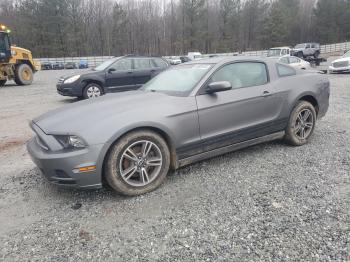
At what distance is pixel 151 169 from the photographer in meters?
3.31

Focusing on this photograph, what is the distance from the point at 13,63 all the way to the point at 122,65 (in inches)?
360

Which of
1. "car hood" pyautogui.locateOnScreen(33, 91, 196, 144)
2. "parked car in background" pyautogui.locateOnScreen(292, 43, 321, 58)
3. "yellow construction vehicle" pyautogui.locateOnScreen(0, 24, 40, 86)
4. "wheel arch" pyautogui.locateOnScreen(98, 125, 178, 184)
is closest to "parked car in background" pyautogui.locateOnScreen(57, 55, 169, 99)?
"car hood" pyautogui.locateOnScreen(33, 91, 196, 144)

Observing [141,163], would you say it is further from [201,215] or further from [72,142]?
[201,215]

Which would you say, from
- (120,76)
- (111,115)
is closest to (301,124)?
(111,115)

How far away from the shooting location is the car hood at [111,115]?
9.62 feet

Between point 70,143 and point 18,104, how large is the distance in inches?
328

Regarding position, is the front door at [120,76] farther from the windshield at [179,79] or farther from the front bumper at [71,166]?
the front bumper at [71,166]

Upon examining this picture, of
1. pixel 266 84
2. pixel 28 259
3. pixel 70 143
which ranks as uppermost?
pixel 266 84

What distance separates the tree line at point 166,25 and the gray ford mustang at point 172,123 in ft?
179

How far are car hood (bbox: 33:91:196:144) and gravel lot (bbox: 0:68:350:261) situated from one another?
2.56ft

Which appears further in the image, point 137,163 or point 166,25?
point 166,25

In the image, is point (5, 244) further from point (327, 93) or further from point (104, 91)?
point (104, 91)

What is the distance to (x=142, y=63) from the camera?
10.2m

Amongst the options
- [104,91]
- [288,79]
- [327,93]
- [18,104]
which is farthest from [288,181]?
[18,104]
